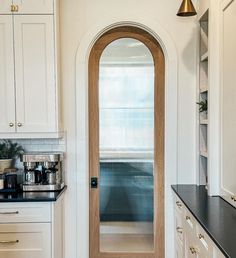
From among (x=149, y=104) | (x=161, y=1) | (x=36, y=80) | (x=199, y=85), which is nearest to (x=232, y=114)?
(x=199, y=85)

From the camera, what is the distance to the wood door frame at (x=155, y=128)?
3346 millimetres

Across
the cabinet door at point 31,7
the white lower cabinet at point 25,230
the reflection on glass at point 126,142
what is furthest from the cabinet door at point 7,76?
the reflection on glass at point 126,142

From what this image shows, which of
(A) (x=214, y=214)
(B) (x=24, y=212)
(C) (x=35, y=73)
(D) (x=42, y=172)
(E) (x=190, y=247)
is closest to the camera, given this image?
(A) (x=214, y=214)

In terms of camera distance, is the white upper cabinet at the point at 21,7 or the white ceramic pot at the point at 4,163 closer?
the white upper cabinet at the point at 21,7

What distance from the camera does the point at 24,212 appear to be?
9.22 ft

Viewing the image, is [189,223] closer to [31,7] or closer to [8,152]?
[8,152]

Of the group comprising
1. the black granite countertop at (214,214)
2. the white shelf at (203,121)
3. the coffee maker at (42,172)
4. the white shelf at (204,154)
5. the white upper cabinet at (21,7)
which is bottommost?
the black granite countertop at (214,214)

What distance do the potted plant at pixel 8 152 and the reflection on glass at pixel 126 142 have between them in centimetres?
79

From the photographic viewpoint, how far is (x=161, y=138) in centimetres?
336

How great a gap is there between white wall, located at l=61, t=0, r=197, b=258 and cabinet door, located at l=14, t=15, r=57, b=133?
0.87ft

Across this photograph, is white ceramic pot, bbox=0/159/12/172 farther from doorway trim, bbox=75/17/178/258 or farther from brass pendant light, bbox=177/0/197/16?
brass pendant light, bbox=177/0/197/16

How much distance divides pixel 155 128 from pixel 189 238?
48.2 inches

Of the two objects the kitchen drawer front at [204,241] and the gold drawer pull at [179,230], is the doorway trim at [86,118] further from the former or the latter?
the kitchen drawer front at [204,241]

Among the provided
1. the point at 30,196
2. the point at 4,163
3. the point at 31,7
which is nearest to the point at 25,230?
the point at 30,196
